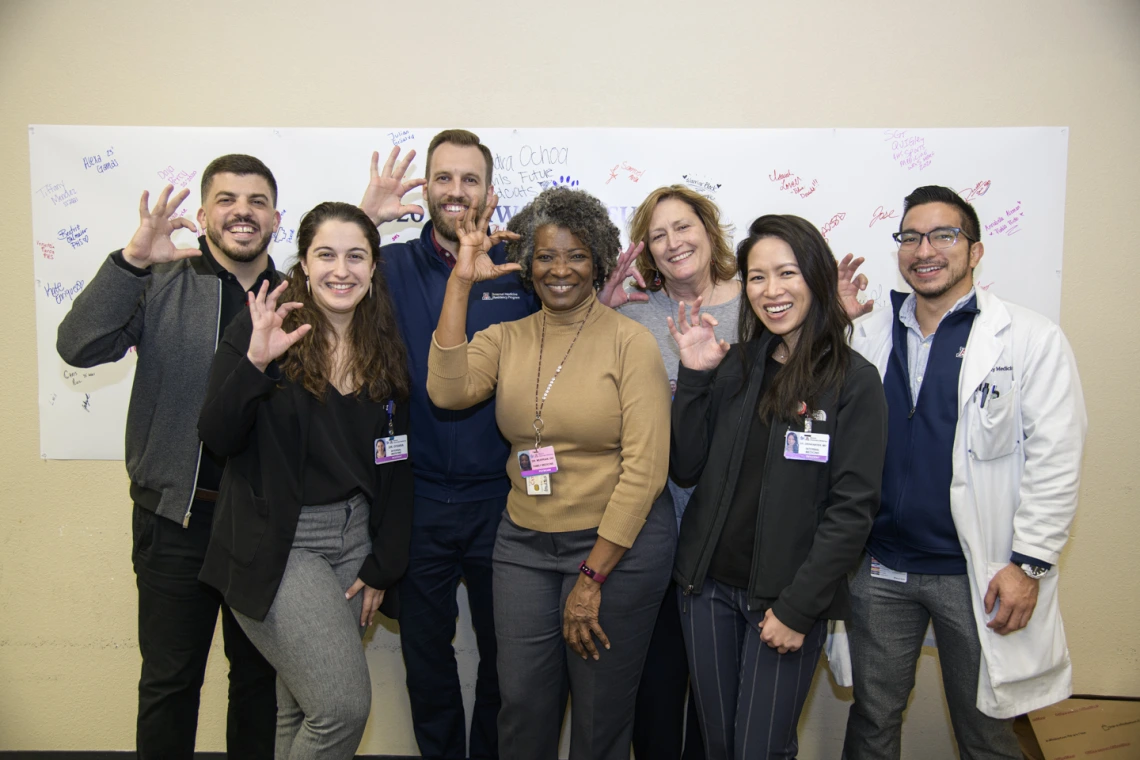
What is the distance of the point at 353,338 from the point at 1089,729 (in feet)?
10.7

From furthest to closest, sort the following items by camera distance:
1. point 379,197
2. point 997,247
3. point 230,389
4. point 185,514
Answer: point 997,247
point 379,197
point 185,514
point 230,389

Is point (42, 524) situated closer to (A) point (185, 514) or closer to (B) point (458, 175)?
(A) point (185, 514)

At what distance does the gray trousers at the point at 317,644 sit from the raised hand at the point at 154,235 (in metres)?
0.94

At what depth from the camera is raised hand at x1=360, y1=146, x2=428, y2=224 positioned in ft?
8.21

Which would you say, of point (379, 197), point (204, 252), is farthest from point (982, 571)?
point (204, 252)

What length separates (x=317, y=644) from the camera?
182 cm

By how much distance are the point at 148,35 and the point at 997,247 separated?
3793 millimetres

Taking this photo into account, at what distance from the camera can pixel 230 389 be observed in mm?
1754

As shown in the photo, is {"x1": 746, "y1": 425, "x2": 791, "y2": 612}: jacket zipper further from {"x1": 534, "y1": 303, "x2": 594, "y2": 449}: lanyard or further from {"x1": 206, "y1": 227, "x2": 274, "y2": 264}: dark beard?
{"x1": 206, "y1": 227, "x2": 274, "y2": 264}: dark beard
